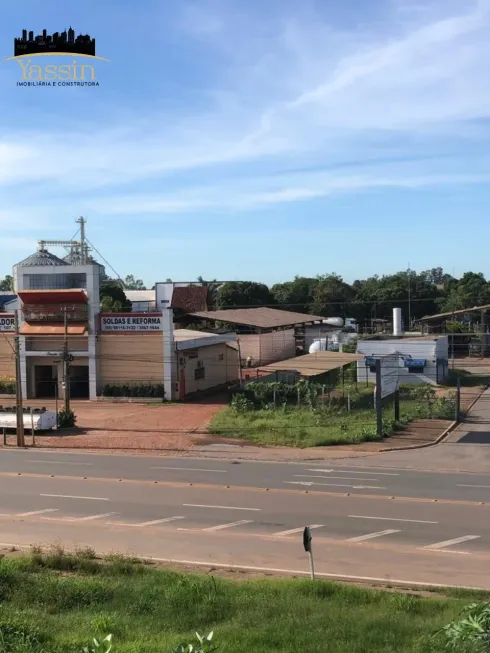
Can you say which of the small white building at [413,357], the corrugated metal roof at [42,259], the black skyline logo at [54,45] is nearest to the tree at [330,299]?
the corrugated metal roof at [42,259]

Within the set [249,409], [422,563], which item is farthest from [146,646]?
[249,409]

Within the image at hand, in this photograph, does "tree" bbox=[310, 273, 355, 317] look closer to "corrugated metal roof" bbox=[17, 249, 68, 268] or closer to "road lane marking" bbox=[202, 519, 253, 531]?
"corrugated metal roof" bbox=[17, 249, 68, 268]

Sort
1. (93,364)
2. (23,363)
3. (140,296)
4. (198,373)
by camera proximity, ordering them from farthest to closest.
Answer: (140,296) → (198,373) → (23,363) → (93,364)

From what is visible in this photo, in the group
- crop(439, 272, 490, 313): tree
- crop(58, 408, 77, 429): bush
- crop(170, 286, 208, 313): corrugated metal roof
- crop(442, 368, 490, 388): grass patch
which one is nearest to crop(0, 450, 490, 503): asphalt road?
crop(58, 408, 77, 429): bush

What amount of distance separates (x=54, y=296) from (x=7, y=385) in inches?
298

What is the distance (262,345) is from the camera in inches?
2675

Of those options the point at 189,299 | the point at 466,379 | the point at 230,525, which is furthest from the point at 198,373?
the point at 189,299

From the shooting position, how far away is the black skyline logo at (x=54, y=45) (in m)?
27.3

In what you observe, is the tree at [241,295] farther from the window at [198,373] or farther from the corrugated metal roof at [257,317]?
the window at [198,373]

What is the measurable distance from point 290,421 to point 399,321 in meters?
35.9

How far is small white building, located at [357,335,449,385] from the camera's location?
54688 mm

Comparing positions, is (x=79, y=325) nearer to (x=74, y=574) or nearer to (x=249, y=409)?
(x=249, y=409)

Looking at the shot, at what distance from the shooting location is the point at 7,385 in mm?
51250

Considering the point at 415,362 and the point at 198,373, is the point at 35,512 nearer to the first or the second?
the point at 198,373
